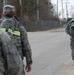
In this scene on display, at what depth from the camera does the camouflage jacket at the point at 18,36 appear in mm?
5145

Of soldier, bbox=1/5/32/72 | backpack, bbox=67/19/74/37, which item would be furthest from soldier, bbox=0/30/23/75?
backpack, bbox=67/19/74/37

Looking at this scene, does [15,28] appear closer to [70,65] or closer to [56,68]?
[56,68]

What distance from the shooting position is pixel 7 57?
3.58 metres

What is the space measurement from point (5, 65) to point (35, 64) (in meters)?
8.33

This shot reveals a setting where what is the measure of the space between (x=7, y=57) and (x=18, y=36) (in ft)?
5.31

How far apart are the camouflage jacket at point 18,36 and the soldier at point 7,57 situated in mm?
1476

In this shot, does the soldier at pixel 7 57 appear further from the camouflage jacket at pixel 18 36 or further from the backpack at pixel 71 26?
the backpack at pixel 71 26

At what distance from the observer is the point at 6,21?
5.23 metres

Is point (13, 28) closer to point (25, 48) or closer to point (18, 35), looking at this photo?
point (18, 35)

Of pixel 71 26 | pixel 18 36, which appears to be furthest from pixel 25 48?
pixel 71 26

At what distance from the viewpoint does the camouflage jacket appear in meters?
5.14

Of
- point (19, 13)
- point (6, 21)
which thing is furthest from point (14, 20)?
point (19, 13)

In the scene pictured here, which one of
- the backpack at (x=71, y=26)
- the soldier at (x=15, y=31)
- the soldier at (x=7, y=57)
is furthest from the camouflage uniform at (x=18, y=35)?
the backpack at (x=71, y=26)

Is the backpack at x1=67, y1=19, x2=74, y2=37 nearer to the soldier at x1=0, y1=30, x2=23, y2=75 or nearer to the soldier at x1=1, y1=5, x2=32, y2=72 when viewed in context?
the soldier at x1=1, y1=5, x2=32, y2=72
